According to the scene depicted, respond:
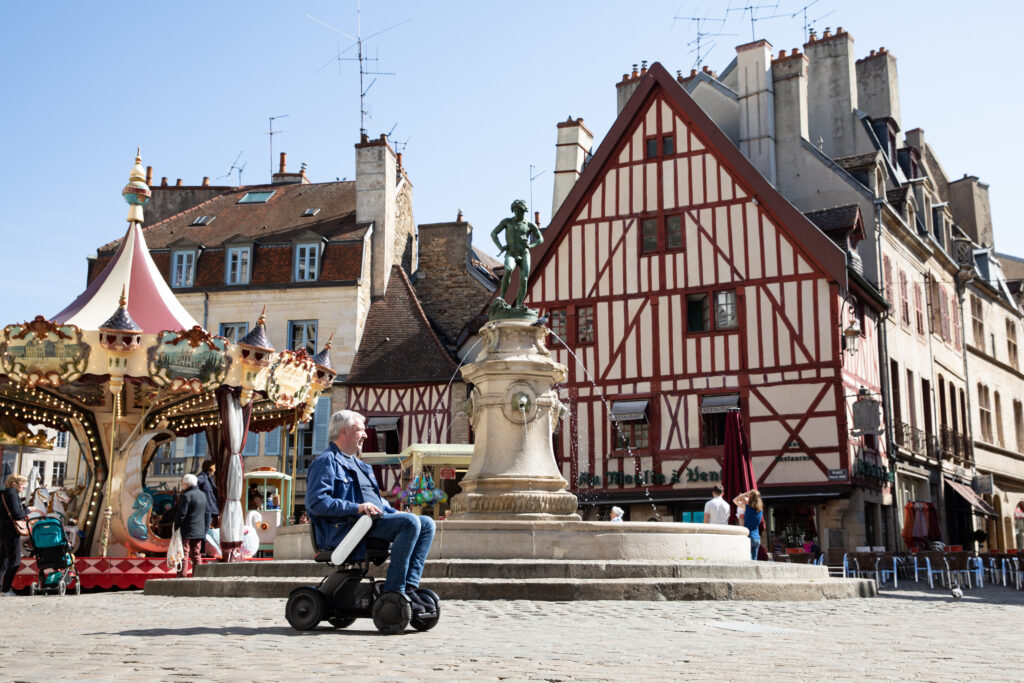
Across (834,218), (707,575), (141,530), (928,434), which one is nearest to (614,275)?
(834,218)

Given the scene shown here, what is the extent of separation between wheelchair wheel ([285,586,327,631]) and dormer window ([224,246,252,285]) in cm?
2295

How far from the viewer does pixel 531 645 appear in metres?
5.07

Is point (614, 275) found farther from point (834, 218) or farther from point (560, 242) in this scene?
point (834, 218)

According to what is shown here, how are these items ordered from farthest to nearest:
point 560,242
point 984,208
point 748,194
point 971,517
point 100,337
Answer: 1. point 984,208
2. point 971,517
3. point 560,242
4. point 748,194
5. point 100,337

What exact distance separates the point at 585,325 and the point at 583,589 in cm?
1563

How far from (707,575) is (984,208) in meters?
29.8

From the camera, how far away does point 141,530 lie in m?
13.3

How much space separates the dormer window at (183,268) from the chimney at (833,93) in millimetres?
15873

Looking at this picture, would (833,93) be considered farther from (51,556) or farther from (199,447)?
(51,556)

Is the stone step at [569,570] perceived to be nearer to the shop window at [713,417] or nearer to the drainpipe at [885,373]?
the shop window at [713,417]

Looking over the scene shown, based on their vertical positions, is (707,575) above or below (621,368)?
below

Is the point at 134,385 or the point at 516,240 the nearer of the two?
the point at 516,240

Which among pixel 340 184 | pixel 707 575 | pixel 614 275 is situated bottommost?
pixel 707 575

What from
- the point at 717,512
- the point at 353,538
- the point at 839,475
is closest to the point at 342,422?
the point at 353,538
